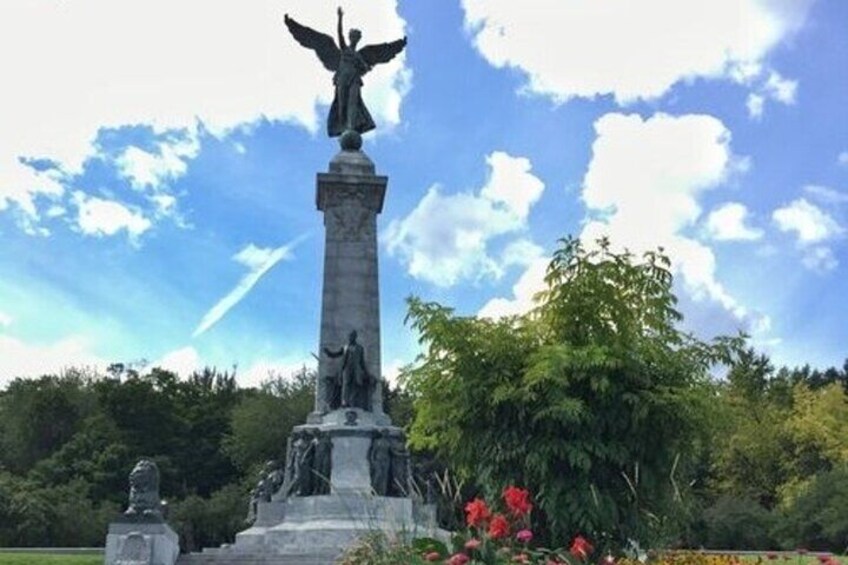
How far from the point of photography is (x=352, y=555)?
7691 millimetres

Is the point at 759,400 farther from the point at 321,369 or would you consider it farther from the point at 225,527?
the point at 321,369

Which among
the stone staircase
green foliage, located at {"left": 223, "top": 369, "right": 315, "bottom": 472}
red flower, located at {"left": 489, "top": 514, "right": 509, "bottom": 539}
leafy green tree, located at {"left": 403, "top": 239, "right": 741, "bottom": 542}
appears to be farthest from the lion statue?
green foliage, located at {"left": 223, "top": 369, "right": 315, "bottom": 472}

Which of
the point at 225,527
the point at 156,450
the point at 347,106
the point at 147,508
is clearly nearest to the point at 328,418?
the point at 147,508

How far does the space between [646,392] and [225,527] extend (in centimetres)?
4097

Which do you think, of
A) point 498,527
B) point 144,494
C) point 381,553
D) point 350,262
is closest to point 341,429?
point 350,262

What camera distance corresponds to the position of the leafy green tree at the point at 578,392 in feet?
45.1

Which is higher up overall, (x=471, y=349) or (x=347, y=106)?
(x=347, y=106)

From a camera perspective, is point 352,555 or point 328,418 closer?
point 352,555

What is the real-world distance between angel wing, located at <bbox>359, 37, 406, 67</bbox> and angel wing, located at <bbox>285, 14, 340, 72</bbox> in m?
0.81

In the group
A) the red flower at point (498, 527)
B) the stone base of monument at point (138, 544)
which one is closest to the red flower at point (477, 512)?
the red flower at point (498, 527)

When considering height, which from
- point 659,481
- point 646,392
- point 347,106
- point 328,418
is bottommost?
point 659,481

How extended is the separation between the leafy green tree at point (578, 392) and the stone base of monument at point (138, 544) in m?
6.02

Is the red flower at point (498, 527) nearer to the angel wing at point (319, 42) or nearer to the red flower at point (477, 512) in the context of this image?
the red flower at point (477, 512)

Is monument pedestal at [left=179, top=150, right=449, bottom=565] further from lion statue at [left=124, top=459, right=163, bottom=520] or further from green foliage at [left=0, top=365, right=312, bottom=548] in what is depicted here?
green foliage at [left=0, top=365, right=312, bottom=548]
